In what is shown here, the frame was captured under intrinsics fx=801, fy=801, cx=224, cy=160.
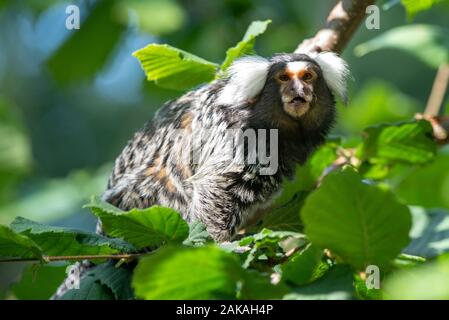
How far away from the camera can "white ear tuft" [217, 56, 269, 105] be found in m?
3.63

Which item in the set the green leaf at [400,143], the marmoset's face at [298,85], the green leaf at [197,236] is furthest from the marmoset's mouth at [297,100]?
the green leaf at [197,236]

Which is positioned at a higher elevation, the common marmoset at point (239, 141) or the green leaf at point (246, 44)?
the green leaf at point (246, 44)

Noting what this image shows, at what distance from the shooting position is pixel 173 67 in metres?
3.30

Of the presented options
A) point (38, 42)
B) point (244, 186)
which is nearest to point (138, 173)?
point (244, 186)

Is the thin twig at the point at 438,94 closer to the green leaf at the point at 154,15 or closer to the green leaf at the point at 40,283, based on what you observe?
the green leaf at the point at 154,15

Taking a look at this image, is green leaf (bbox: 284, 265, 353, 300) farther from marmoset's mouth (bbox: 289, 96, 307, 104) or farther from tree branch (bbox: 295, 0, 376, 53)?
tree branch (bbox: 295, 0, 376, 53)

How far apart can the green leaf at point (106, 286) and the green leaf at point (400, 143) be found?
1.42m

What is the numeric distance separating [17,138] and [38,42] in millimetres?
10539

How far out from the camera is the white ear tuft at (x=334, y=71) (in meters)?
3.65

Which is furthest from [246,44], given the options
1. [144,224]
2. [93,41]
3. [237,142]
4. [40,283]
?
[93,41]

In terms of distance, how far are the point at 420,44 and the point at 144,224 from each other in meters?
2.19
